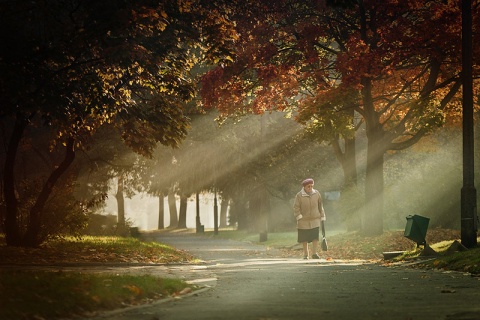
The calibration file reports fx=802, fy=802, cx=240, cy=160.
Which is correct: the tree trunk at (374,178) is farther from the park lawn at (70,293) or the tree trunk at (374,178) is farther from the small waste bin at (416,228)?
the park lawn at (70,293)

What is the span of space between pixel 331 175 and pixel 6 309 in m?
44.0

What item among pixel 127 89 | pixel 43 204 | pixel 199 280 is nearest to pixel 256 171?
pixel 43 204

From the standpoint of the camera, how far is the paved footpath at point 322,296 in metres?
9.30

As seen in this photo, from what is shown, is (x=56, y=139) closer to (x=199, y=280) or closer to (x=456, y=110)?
(x=199, y=280)

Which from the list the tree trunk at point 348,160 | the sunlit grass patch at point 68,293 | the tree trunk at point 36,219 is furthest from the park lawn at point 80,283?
the tree trunk at point 348,160

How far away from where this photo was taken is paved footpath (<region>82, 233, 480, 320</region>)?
9.30m

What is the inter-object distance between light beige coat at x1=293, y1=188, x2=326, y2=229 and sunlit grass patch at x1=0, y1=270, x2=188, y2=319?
9.74 metres

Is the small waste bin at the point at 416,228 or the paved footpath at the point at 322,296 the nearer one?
the paved footpath at the point at 322,296

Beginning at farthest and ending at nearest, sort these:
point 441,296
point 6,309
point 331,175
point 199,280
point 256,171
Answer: point 331,175
point 256,171
point 199,280
point 441,296
point 6,309

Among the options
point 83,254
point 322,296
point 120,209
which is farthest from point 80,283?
point 120,209

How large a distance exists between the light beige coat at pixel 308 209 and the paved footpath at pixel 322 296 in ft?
17.6

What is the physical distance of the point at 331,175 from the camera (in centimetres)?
5206

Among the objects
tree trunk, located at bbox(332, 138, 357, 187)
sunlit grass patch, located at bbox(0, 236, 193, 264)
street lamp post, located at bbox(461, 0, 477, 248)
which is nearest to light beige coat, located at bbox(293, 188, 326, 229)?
sunlit grass patch, located at bbox(0, 236, 193, 264)

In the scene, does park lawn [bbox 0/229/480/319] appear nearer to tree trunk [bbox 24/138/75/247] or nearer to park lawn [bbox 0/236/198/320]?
park lawn [bbox 0/236/198/320]
